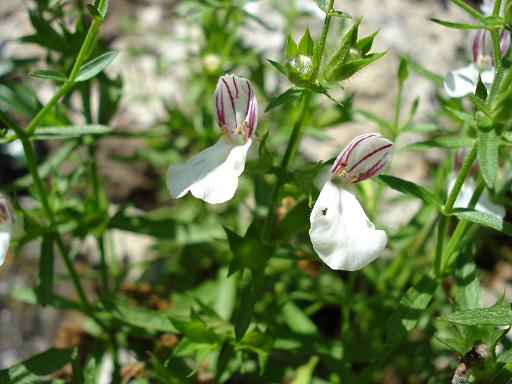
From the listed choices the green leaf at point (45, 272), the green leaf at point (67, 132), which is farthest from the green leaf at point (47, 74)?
the green leaf at point (45, 272)

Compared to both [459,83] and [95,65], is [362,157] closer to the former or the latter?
[459,83]

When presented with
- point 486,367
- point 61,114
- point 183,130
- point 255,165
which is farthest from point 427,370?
point 61,114

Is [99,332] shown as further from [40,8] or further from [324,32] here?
[324,32]

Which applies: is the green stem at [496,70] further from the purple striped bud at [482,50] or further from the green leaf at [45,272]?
the green leaf at [45,272]

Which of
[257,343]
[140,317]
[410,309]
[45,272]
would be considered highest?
[410,309]

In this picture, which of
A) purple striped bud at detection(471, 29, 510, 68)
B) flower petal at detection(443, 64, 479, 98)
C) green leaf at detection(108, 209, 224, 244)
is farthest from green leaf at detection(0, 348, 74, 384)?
purple striped bud at detection(471, 29, 510, 68)

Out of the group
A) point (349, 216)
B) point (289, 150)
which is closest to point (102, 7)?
point (289, 150)
